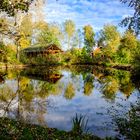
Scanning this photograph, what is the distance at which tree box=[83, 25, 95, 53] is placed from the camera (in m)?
102

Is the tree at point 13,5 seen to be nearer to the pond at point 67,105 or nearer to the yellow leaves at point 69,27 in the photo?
the pond at point 67,105

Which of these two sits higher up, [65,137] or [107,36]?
[107,36]

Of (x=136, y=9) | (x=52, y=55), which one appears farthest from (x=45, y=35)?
(x=136, y=9)

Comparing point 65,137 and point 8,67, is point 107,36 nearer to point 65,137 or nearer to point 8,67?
point 8,67

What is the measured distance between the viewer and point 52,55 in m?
76.9

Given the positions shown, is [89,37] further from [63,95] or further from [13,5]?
[13,5]

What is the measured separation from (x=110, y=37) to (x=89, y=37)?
14183mm

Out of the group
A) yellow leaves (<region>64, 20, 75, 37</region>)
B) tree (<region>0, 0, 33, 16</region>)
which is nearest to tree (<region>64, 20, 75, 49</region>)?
yellow leaves (<region>64, 20, 75, 37</region>)

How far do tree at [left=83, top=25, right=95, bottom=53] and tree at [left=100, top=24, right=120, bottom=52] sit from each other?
4.86 metres

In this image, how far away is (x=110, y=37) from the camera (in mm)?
91562

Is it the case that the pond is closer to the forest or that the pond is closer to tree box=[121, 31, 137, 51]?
the forest

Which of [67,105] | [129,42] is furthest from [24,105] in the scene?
[129,42]

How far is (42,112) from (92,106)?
15.0 ft

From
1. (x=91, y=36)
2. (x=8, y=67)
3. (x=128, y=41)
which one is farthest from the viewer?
(x=91, y=36)
